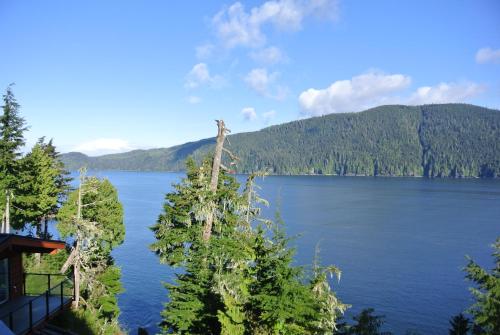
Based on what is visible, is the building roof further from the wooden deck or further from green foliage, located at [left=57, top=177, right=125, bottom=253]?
green foliage, located at [left=57, top=177, right=125, bottom=253]

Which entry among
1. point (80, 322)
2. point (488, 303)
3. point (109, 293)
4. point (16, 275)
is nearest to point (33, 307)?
point (16, 275)

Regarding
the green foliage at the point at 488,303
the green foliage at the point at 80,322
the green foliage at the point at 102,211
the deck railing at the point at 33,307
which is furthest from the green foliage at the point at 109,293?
the green foliage at the point at 488,303

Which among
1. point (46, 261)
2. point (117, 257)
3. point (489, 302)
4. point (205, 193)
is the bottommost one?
point (117, 257)

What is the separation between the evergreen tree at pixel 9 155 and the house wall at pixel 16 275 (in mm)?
14397

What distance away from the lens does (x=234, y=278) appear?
13352 mm

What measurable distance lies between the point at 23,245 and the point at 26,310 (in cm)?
224

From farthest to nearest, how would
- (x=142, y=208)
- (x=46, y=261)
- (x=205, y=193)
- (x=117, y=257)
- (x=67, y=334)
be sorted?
(x=142, y=208) → (x=117, y=257) → (x=46, y=261) → (x=205, y=193) → (x=67, y=334)

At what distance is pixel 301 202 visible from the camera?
133 meters

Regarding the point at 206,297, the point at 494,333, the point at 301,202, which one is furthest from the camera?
the point at 301,202

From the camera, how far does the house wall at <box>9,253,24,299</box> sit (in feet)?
46.4

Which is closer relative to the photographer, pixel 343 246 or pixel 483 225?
pixel 343 246

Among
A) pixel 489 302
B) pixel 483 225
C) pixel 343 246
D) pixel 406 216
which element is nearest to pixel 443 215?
pixel 406 216

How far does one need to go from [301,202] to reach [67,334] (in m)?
122

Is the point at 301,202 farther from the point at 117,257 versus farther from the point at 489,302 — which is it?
the point at 489,302
